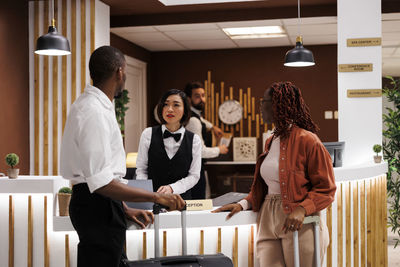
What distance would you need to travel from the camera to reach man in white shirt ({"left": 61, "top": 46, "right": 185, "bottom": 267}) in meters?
1.81

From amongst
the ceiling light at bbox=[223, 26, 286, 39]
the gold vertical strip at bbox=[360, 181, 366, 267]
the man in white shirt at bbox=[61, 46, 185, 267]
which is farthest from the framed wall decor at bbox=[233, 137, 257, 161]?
the man in white shirt at bbox=[61, 46, 185, 267]

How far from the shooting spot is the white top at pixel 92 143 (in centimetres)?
181

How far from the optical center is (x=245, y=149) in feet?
28.0

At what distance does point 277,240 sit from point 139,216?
2.31ft

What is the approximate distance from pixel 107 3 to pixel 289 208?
4.26 metres

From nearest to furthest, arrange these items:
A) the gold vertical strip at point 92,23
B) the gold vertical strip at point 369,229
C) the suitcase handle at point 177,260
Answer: the suitcase handle at point 177,260
the gold vertical strip at point 369,229
the gold vertical strip at point 92,23

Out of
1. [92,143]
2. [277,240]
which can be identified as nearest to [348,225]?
[277,240]

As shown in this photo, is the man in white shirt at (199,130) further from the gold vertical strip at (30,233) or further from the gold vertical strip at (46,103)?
the gold vertical strip at (46,103)

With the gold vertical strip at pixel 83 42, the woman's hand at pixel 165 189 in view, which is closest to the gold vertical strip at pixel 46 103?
the gold vertical strip at pixel 83 42

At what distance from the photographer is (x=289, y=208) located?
240 centimetres

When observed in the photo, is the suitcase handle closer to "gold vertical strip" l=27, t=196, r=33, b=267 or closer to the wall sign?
"gold vertical strip" l=27, t=196, r=33, b=267

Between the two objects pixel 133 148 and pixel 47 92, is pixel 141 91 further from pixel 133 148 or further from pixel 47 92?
pixel 47 92

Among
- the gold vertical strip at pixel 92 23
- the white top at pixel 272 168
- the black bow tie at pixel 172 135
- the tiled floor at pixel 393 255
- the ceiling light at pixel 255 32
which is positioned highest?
the ceiling light at pixel 255 32

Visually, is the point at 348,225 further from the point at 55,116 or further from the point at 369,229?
the point at 55,116
